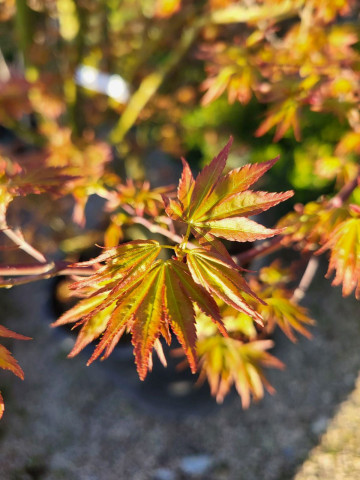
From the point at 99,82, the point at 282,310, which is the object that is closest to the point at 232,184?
the point at 282,310

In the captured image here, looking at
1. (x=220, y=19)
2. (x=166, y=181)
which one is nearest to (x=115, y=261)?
(x=220, y=19)

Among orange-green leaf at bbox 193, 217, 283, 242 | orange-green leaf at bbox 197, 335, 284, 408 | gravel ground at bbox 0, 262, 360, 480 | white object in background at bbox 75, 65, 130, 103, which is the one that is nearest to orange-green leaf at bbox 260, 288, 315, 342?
orange-green leaf at bbox 197, 335, 284, 408

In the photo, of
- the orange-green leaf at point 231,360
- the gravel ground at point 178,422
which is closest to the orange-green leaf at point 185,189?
the orange-green leaf at point 231,360

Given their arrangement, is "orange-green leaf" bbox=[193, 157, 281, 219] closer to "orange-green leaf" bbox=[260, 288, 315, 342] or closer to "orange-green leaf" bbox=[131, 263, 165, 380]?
"orange-green leaf" bbox=[131, 263, 165, 380]

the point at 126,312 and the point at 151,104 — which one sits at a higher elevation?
the point at 126,312

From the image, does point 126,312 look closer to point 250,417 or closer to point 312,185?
point 250,417

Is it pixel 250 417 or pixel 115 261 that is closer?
pixel 115 261
